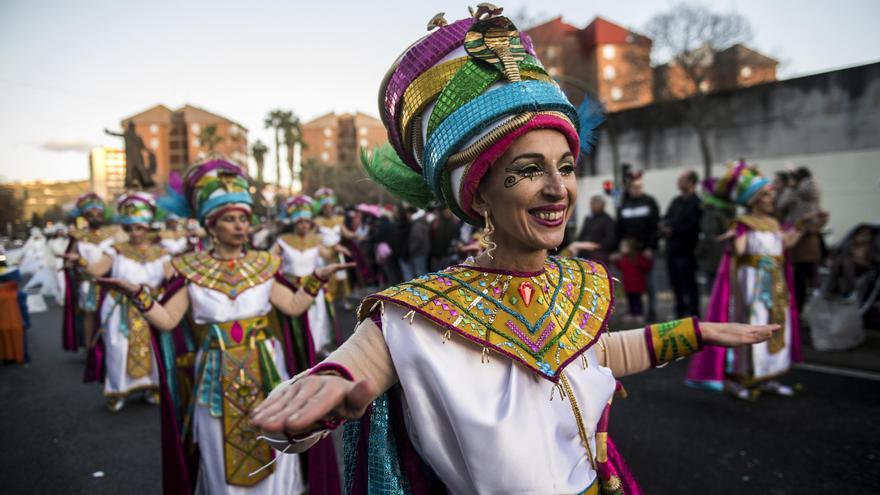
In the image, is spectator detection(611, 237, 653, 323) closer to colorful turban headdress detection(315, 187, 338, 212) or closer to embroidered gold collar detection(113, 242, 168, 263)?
colorful turban headdress detection(315, 187, 338, 212)

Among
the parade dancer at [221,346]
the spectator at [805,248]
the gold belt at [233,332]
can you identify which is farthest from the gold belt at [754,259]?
the gold belt at [233,332]

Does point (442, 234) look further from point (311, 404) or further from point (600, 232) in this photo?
point (311, 404)

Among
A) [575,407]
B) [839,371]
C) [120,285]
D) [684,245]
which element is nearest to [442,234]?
[684,245]

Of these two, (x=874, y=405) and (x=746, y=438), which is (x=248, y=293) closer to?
(x=746, y=438)

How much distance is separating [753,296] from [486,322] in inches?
183

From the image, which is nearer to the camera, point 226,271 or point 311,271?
point 226,271

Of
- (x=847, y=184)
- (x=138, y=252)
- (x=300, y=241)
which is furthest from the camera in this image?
(x=847, y=184)

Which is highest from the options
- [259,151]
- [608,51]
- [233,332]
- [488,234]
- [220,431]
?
[608,51]

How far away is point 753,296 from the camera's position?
5316 millimetres

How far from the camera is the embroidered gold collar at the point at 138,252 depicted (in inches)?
254

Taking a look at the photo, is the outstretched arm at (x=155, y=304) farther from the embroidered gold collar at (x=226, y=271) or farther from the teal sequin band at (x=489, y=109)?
the teal sequin band at (x=489, y=109)

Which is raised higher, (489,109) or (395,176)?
(489,109)

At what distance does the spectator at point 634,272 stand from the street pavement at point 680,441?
2.16 m

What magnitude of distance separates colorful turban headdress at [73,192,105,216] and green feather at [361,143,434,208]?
301 inches
